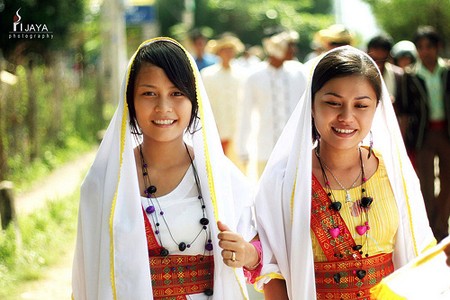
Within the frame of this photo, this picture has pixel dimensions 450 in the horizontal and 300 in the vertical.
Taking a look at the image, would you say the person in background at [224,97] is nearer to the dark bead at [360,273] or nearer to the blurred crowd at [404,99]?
the blurred crowd at [404,99]

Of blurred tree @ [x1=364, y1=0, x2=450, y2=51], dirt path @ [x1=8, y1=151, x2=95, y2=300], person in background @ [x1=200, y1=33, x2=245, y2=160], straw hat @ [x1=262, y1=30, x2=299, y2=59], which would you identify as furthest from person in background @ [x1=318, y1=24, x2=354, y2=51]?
blurred tree @ [x1=364, y1=0, x2=450, y2=51]

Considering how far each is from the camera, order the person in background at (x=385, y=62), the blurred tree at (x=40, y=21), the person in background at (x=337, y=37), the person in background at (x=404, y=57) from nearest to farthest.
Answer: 1. the person in background at (x=385, y=62)
2. the person in background at (x=337, y=37)
3. the person in background at (x=404, y=57)
4. the blurred tree at (x=40, y=21)

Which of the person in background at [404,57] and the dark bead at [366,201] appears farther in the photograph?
the person in background at [404,57]

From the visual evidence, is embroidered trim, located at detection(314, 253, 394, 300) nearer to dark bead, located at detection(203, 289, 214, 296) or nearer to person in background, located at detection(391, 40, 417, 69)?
dark bead, located at detection(203, 289, 214, 296)

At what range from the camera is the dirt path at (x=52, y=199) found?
620cm

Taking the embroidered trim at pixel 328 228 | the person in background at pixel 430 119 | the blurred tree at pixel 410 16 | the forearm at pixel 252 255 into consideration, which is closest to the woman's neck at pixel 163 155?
the forearm at pixel 252 255

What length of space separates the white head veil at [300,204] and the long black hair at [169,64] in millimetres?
453

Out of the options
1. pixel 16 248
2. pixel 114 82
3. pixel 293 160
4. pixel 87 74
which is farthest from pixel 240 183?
pixel 87 74

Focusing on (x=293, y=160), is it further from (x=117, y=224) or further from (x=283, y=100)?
(x=283, y=100)

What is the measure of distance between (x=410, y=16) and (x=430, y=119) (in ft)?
79.4

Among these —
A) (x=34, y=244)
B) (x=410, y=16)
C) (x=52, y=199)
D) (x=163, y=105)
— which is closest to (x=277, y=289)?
(x=163, y=105)

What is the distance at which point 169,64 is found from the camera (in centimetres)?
308

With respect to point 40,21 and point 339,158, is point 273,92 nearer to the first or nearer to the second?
point 339,158

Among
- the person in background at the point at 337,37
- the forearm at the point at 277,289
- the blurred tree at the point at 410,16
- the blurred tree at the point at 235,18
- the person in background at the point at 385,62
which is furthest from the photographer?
the blurred tree at the point at 235,18
